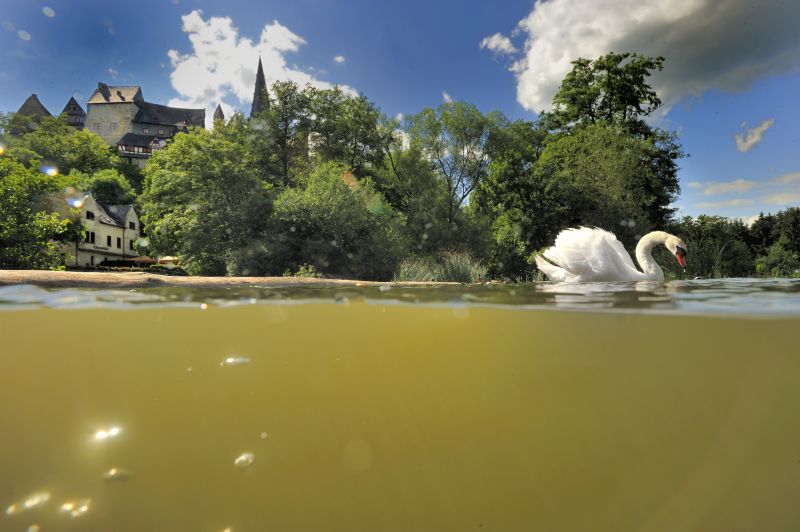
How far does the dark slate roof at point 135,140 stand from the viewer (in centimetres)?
9506

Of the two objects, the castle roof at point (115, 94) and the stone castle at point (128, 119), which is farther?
the castle roof at point (115, 94)

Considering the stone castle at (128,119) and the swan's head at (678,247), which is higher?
the stone castle at (128,119)

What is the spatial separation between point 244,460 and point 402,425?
864mm

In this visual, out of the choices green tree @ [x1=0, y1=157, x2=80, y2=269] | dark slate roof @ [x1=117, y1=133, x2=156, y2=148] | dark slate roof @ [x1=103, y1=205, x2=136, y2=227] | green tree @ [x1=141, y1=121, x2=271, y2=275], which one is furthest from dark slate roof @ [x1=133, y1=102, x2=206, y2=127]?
green tree @ [x1=0, y1=157, x2=80, y2=269]

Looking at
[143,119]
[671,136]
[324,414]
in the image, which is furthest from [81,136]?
A: [324,414]

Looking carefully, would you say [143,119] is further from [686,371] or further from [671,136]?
[686,371]

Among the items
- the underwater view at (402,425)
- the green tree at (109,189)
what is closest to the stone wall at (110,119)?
the green tree at (109,189)

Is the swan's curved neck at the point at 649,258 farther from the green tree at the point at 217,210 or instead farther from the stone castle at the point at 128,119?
the stone castle at the point at 128,119

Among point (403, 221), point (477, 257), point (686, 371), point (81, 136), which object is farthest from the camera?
point (81, 136)

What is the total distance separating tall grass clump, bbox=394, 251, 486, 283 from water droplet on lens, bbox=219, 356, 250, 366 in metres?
14.2

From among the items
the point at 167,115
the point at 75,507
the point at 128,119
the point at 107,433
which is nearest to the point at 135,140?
the point at 128,119

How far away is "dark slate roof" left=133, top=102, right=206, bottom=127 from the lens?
10538 centimetres

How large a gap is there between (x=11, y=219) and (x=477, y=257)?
848 inches

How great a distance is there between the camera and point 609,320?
4.28 meters
